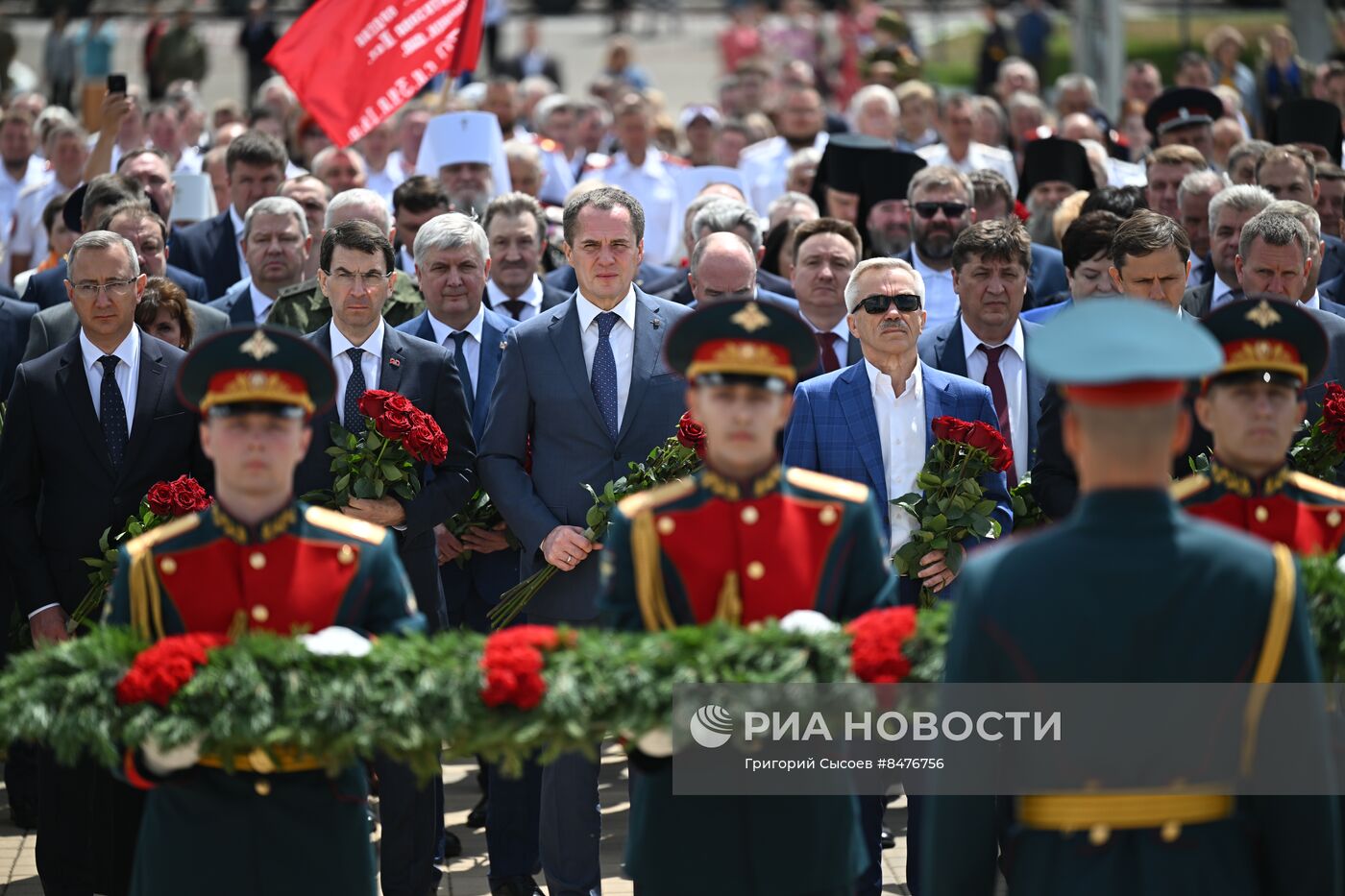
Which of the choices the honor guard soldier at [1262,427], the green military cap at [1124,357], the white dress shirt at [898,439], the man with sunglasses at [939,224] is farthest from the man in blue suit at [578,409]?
the green military cap at [1124,357]

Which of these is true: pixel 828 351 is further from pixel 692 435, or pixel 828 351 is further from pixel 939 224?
pixel 692 435

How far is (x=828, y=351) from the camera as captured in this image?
8.51 m

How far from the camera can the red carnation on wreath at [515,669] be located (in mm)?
4289

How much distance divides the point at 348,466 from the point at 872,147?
5.23 m

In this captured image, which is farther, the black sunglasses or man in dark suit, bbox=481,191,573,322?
man in dark suit, bbox=481,191,573,322

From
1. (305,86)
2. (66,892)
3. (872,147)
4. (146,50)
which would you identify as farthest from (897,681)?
(146,50)

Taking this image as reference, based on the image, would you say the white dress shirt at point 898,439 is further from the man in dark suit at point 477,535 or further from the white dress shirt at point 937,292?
the white dress shirt at point 937,292

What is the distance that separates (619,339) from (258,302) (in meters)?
2.77

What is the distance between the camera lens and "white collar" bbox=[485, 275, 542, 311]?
930cm

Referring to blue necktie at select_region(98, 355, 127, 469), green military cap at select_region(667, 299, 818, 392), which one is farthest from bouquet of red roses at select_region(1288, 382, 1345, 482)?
blue necktie at select_region(98, 355, 127, 469)

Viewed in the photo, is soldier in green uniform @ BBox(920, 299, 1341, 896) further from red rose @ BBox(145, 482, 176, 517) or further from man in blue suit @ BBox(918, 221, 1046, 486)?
man in blue suit @ BBox(918, 221, 1046, 486)

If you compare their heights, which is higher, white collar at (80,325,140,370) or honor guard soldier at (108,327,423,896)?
white collar at (80,325,140,370)

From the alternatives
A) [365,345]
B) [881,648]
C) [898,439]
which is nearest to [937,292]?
[898,439]

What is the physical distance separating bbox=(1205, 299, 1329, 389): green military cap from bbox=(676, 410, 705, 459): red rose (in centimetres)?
208
